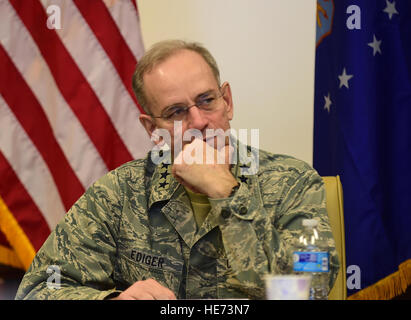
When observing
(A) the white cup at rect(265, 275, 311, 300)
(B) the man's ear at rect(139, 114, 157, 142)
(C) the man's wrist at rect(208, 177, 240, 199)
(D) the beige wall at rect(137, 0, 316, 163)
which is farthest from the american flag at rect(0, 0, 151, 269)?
(A) the white cup at rect(265, 275, 311, 300)

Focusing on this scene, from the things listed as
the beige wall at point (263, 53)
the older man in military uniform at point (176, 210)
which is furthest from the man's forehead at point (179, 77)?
the beige wall at point (263, 53)

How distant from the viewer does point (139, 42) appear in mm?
2680

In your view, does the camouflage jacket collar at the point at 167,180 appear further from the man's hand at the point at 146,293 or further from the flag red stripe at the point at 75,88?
the flag red stripe at the point at 75,88

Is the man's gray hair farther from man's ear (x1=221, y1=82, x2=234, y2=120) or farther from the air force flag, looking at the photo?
the air force flag

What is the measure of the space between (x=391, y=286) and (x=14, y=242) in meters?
1.74

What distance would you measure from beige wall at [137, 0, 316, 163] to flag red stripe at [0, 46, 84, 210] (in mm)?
761

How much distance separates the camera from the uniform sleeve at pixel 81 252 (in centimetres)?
157

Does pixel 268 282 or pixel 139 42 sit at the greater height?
pixel 139 42

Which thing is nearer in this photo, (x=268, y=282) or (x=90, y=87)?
(x=268, y=282)

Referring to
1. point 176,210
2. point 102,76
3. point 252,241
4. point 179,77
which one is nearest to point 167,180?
point 176,210

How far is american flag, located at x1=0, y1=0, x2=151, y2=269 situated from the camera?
2.54 metres
